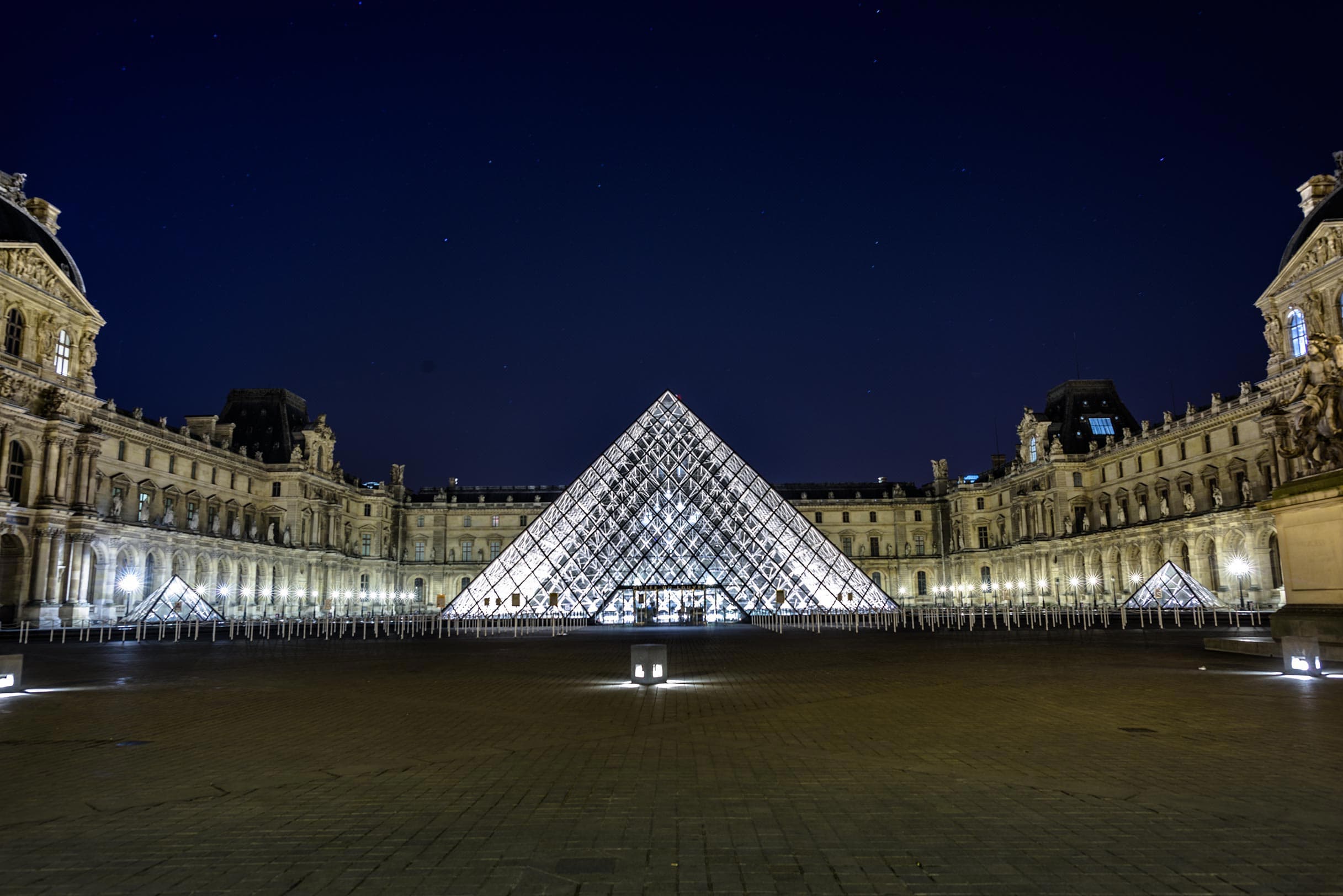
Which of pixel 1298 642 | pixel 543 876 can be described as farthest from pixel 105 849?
pixel 1298 642

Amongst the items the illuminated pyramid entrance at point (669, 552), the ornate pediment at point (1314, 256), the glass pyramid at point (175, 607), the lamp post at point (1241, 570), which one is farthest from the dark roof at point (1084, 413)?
the glass pyramid at point (175, 607)

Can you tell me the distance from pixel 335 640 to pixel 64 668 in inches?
356

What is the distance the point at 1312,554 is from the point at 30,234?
3447cm

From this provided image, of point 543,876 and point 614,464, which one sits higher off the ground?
point 614,464

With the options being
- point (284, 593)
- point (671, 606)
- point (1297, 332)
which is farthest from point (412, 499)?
point (1297, 332)

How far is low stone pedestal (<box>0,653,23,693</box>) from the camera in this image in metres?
9.59

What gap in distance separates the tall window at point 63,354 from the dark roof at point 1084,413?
44854 millimetres

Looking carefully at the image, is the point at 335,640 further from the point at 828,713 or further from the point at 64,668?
the point at 828,713

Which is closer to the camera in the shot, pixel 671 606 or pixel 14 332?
pixel 14 332

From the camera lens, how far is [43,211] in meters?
31.4

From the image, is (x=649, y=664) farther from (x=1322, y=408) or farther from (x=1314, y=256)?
(x=1314, y=256)

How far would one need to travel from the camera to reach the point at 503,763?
554cm

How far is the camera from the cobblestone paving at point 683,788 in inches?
132

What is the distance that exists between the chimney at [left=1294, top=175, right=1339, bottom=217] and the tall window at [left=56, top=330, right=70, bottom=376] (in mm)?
43071
